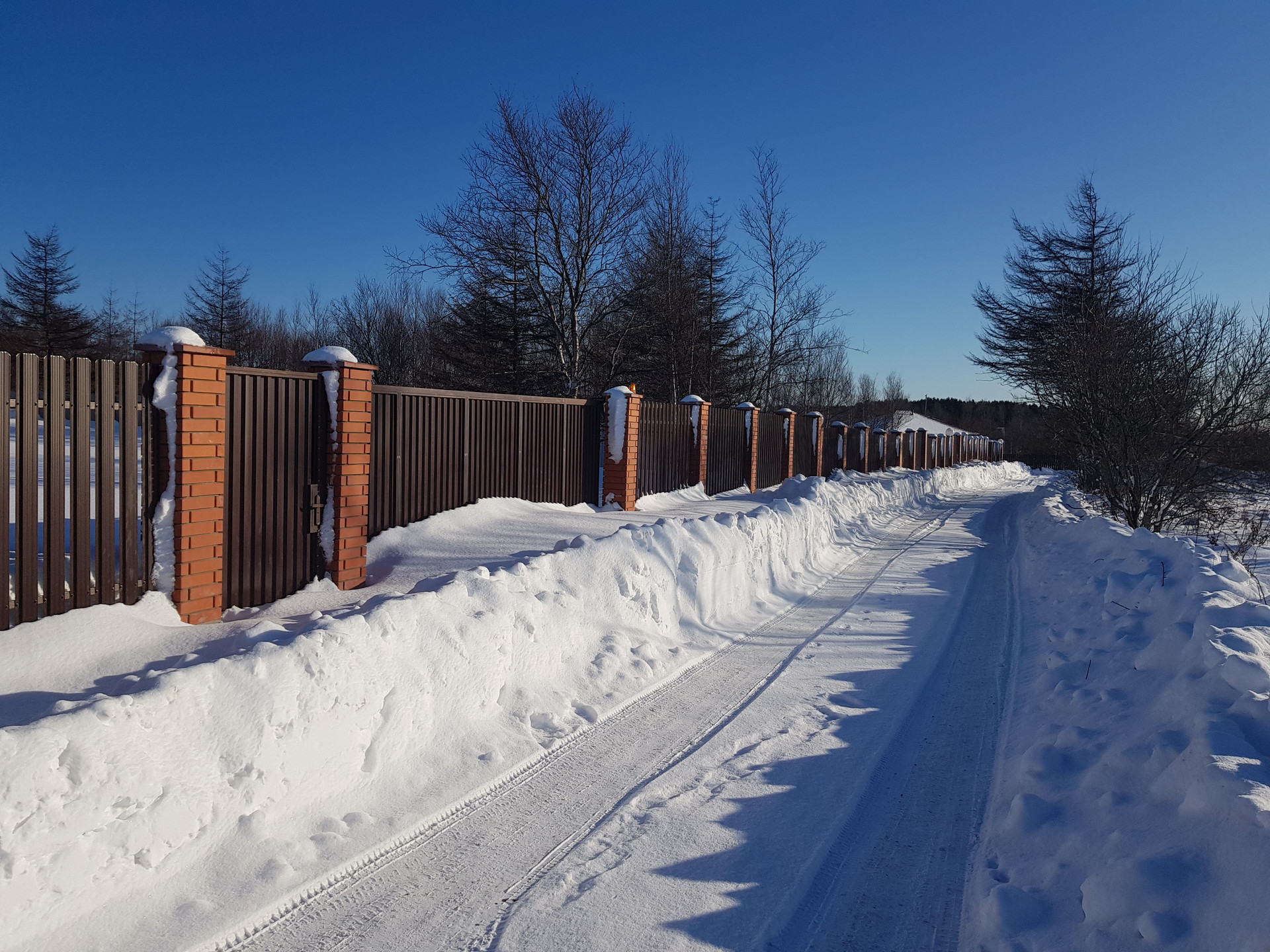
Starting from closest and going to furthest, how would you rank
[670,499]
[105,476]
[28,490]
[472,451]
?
1. [28,490]
2. [105,476]
3. [472,451]
4. [670,499]

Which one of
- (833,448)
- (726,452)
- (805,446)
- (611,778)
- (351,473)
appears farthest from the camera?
(833,448)

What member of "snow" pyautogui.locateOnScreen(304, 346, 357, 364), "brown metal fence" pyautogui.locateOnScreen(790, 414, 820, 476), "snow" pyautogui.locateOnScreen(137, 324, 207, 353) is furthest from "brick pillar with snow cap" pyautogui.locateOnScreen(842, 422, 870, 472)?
"snow" pyautogui.locateOnScreen(137, 324, 207, 353)

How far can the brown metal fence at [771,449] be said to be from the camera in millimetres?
19281

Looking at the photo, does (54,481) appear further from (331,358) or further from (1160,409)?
(1160,409)

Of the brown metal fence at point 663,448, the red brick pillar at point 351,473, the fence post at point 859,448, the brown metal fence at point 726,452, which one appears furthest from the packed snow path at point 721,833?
the fence post at point 859,448

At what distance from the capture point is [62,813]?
2740 mm

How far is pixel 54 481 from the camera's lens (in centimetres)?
438

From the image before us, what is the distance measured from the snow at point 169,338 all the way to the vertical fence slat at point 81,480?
0.47 m

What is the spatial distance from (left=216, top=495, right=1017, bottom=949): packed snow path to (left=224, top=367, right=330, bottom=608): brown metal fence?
3.20 meters

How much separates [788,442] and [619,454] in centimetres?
1026

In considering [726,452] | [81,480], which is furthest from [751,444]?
[81,480]

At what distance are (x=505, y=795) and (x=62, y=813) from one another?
1816mm

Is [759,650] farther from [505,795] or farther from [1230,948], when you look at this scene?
[1230,948]

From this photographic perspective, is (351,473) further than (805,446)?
No
